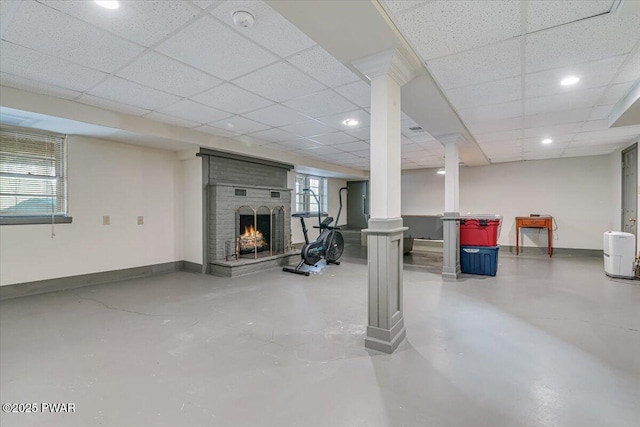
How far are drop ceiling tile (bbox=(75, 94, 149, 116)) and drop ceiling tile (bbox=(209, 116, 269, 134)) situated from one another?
97 cm

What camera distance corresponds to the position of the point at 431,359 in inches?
91.6

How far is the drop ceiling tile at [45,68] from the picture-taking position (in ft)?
8.01

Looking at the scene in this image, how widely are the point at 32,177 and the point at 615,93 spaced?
748 cm

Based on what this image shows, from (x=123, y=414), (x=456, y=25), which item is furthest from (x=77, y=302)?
(x=456, y=25)

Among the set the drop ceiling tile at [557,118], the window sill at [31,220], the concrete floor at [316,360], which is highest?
the drop ceiling tile at [557,118]

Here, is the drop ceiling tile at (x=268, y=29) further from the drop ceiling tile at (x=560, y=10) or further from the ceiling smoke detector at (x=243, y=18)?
the drop ceiling tile at (x=560, y=10)

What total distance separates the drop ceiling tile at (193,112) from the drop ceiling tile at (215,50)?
39.6 inches

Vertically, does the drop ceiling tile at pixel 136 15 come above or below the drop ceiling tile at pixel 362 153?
above

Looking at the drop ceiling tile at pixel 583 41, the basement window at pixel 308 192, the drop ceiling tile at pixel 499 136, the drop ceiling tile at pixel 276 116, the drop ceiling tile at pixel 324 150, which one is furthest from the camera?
the basement window at pixel 308 192

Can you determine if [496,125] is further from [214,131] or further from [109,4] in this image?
[109,4]

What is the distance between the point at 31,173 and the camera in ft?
13.3

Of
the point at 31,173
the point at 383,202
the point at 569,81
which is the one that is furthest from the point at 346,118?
the point at 31,173

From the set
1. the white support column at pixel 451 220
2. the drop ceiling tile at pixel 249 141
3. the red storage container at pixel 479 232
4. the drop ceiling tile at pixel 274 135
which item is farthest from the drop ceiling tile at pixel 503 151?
the drop ceiling tile at pixel 249 141

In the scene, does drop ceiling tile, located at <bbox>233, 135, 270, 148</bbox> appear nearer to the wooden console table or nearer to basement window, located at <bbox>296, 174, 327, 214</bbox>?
basement window, located at <bbox>296, 174, 327, 214</bbox>
